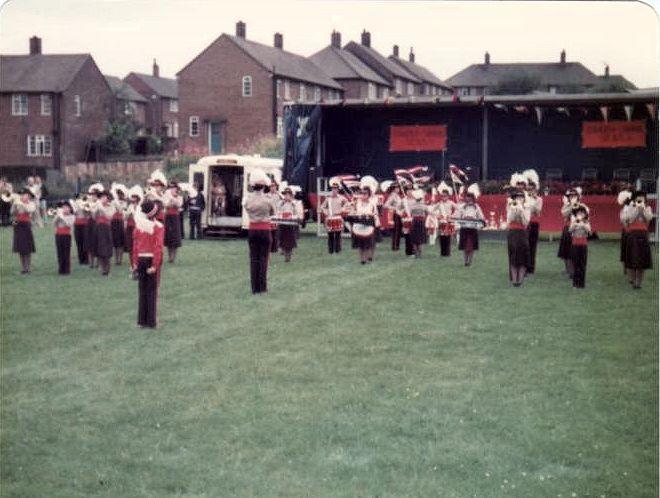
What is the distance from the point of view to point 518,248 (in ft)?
51.1

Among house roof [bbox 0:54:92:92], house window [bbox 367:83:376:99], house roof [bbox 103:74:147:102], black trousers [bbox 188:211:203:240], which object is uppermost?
house window [bbox 367:83:376:99]

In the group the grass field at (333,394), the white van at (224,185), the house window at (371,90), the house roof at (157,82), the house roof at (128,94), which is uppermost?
the house window at (371,90)

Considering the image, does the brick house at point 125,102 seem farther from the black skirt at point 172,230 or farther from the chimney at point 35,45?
the chimney at point 35,45

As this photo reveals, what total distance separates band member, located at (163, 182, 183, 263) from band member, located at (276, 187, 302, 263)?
234cm

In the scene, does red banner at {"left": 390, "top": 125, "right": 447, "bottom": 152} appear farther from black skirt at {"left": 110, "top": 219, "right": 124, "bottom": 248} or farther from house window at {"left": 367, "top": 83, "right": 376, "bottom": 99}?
black skirt at {"left": 110, "top": 219, "right": 124, "bottom": 248}

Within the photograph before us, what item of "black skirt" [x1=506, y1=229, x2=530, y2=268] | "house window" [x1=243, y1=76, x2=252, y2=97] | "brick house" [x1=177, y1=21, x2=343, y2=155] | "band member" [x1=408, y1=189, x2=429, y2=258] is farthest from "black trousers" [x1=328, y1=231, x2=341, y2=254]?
"black skirt" [x1=506, y1=229, x2=530, y2=268]

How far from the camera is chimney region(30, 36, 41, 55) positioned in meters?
8.57

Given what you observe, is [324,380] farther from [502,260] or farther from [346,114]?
[346,114]

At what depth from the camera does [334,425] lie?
7.64 m

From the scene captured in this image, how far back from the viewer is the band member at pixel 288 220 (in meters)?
19.2

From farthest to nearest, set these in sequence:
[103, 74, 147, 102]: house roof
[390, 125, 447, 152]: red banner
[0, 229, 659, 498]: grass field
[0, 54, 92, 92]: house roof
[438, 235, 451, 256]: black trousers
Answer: [390, 125, 447, 152]: red banner, [103, 74, 147, 102]: house roof, [438, 235, 451, 256]: black trousers, [0, 54, 92, 92]: house roof, [0, 229, 659, 498]: grass field

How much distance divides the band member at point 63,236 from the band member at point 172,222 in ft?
7.19

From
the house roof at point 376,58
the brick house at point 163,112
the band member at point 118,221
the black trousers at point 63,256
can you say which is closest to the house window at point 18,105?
the house roof at point 376,58


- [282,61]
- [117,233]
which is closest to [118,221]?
[117,233]
